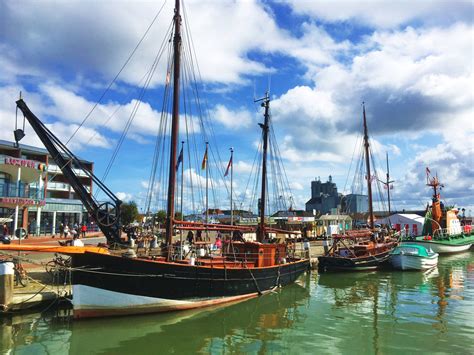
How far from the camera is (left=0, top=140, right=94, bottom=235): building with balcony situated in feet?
106

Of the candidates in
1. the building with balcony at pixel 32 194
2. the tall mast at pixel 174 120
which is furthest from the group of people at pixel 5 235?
the tall mast at pixel 174 120

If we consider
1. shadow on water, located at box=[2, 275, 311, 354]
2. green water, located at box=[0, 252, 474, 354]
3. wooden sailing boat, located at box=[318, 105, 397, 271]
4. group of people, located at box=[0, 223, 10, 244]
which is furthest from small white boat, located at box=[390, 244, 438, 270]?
group of people, located at box=[0, 223, 10, 244]

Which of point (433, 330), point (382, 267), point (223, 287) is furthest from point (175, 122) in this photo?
point (382, 267)

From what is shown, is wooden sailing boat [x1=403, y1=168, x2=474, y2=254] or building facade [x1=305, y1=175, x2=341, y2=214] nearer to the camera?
wooden sailing boat [x1=403, y1=168, x2=474, y2=254]

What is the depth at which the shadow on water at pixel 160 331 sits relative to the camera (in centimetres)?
1248

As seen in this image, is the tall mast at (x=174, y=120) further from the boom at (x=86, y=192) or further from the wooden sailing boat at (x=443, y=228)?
the wooden sailing boat at (x=443, y=228)

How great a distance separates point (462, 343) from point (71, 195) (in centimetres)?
5950

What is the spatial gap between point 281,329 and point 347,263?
16218 mm

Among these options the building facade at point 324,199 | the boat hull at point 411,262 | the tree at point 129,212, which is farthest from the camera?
the building facade at point 324,199

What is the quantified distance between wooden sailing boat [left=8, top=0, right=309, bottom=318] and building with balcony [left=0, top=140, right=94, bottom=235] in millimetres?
7818

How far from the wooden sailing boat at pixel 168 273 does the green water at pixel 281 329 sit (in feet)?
2.07

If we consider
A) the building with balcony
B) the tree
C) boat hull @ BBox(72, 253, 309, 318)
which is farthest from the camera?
the tree

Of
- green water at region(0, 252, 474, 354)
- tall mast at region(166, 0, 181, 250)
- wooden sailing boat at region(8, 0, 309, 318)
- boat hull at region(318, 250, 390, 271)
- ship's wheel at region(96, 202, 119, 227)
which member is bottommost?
green water at region(0, 252, 474, 354)

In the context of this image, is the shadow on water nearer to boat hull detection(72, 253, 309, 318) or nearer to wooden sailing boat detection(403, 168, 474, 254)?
boat hull detection(72, 253, 309, 318)
